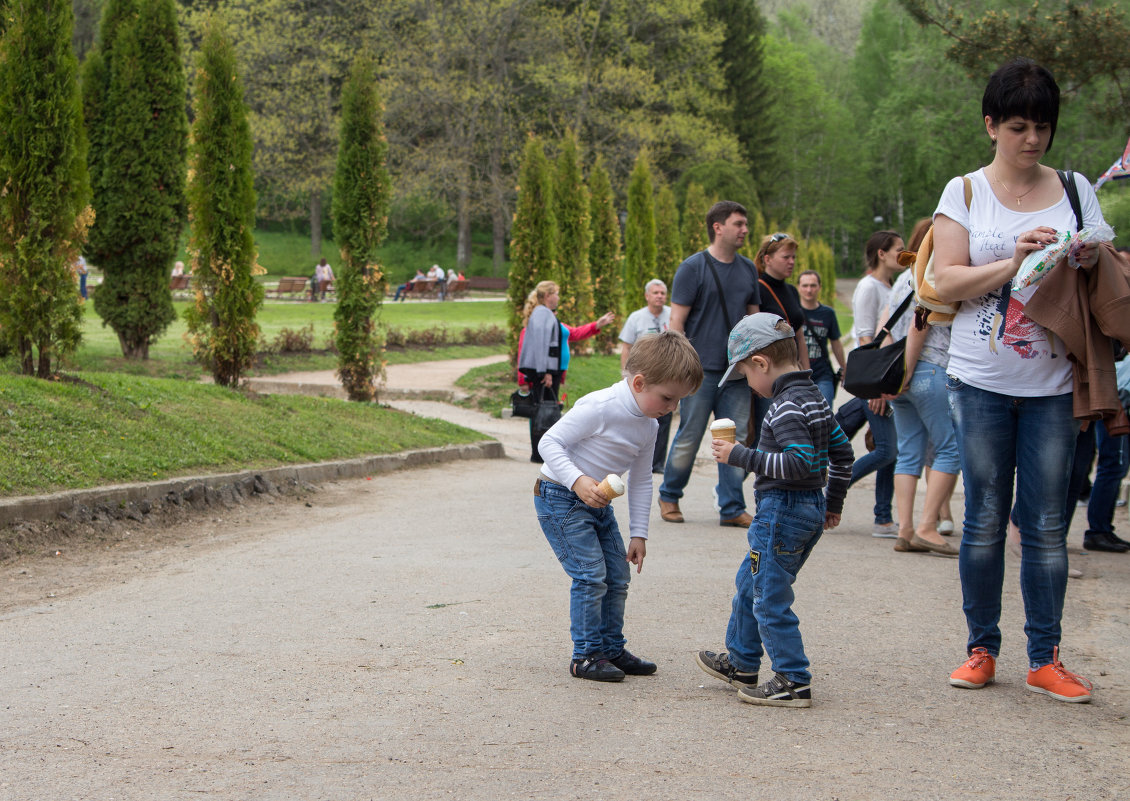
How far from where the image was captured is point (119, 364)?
17.8 meters

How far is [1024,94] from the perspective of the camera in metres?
4.04

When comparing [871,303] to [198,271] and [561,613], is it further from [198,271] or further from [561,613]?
[198,271]

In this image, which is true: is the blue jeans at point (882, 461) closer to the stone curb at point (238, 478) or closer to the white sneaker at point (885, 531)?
the white sneaker at point (885, 531)

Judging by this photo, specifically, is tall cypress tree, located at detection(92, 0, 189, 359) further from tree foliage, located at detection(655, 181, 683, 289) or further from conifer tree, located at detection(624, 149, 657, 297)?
tree foliage, located at detection(655, 181, 683, 289)

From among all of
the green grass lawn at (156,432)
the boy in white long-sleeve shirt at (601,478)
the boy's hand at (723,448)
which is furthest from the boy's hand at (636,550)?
the green grass lawn at (156,432)

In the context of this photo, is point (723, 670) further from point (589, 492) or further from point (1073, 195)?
point (1073, 195)

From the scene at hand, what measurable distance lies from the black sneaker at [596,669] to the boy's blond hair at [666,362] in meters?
1.11

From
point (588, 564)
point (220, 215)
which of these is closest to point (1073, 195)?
point (588, 564)

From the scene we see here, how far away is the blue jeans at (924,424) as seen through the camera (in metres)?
7.23

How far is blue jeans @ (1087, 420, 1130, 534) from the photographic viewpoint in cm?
797

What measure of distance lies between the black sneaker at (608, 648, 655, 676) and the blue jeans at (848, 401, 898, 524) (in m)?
3.89

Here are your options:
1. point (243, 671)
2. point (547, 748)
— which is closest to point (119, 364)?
point (243, 671)

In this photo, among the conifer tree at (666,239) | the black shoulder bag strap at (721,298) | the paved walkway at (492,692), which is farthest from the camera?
the conifer tree at (666,239)

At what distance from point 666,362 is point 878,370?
6.50 feet
